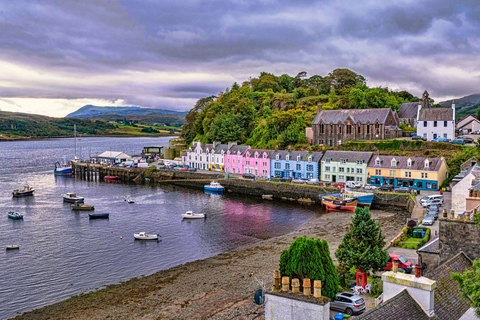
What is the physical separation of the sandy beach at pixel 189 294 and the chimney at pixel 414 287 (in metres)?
12.5

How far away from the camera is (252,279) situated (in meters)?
29.2

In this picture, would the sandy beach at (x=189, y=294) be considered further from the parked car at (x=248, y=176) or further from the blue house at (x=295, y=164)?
the parked car at (x=248, y=176)

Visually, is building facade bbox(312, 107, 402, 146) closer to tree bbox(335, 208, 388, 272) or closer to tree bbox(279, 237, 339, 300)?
tree bbox(335, 208, 388, 272)

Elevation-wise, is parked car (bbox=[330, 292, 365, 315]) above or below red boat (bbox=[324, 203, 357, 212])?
above

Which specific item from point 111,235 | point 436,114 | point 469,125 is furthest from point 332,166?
point 469,125

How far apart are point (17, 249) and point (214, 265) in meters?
19.1

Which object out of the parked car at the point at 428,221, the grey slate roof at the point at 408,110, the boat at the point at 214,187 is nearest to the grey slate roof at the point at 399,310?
the parked car at the point at 428,221

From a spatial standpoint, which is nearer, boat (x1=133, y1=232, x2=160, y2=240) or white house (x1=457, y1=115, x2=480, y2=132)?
boat (x1=133, y1=232, x2=160, y2=240)

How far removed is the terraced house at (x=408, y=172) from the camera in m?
55.4

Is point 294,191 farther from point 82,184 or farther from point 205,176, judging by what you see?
point 82,184

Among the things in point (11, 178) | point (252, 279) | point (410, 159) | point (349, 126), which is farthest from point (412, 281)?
point (11, 178)

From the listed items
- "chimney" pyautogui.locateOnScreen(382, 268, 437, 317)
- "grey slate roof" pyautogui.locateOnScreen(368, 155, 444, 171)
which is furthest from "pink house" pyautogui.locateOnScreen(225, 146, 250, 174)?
"chimney" pyautogui.locateOnScreen(382, 268, 437, 317)

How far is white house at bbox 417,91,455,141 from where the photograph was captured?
224 feet

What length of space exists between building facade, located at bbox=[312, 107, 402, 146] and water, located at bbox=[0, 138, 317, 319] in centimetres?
2384
